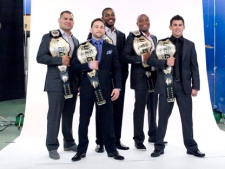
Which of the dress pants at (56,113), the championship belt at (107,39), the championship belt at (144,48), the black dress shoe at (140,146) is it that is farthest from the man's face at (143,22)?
the black dress shoe at (140,146)

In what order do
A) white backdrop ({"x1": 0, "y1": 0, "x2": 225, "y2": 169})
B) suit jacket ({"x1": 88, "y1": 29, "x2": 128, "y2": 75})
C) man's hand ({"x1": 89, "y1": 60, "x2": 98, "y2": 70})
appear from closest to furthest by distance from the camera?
man's hand ({"x1": 89, "y1": 60, "x2": 98, "y2": 70}) → suit jacket ({"x1": 88, "y1": 29, "x2": 128, "y2": 75}) → white backdrop ({"x1": 0, "y1": 0, "x2": 225, "y2": 169})

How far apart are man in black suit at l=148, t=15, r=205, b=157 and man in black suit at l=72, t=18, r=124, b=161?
0.42 metres

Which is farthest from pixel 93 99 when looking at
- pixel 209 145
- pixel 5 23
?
pixel 5 23

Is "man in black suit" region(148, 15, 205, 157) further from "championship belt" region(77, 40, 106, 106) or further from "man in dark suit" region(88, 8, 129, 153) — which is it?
"championship belt" region(77, 40, 106, 106)

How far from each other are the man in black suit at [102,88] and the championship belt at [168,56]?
457mm

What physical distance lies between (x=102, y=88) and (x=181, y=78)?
0.79 meters

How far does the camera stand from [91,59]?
365 centimetres

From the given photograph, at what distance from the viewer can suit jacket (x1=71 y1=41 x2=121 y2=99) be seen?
3.65 metres

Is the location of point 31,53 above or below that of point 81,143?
above

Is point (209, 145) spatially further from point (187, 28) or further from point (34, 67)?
point (34, 67)

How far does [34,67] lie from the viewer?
5.44m

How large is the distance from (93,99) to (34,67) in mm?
2023

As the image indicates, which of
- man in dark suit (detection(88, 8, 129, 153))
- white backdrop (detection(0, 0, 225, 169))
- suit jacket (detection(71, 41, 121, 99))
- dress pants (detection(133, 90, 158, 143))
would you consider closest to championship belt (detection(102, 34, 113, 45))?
man in dark suit (detection(88, 8, 129, 153))

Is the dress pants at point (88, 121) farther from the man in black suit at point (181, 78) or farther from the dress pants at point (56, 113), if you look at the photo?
the man in black suit at point (181, 78)
